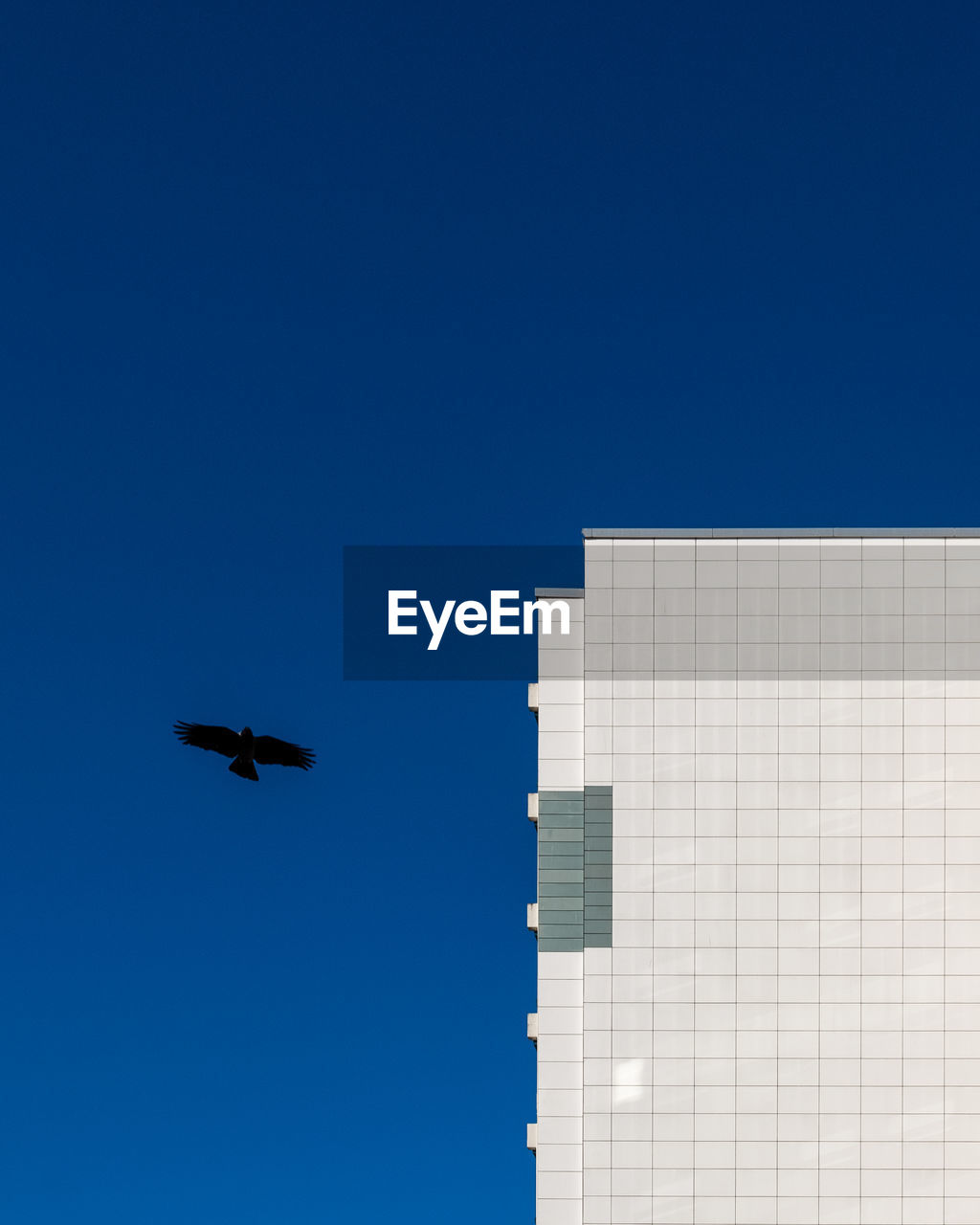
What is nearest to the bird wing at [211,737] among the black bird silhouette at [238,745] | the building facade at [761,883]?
the black bird silhouette at [238,745]

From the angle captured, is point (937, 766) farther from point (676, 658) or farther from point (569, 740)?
point (569, 740)

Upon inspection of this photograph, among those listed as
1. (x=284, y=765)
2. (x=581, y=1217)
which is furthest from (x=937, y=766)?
(x=284, y=765)

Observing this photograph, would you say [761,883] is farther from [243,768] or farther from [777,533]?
[243,768]

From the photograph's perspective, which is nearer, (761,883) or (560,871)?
(761,883)

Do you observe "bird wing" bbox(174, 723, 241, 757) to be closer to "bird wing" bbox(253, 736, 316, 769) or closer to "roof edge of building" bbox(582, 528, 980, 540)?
"bird wing" bbox(253, 736, 316, 769)

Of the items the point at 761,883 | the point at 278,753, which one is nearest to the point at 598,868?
the point at 761,883

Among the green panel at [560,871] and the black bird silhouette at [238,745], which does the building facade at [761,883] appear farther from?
the black bird silhouette at [238,745]

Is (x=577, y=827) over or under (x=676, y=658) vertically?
under
